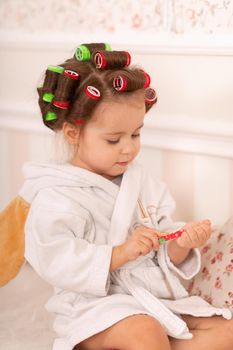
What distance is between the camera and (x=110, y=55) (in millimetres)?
1494

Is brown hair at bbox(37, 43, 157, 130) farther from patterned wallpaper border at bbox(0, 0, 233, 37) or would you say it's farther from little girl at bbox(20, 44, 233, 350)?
patterned wallpaper border at bbox(0, 0, 233, 37)

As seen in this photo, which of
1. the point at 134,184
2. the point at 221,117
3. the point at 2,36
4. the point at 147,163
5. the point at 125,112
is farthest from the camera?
the point at 2,36

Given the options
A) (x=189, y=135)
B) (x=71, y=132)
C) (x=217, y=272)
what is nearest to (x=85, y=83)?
(x=71, y=132)

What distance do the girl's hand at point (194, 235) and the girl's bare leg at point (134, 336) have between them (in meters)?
0.19

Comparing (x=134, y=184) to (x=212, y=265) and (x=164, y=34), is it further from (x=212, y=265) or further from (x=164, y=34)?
(x=164, y=34)

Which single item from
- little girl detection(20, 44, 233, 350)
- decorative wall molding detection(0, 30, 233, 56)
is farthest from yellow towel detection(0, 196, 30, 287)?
decorative wall molding detection(0, 30, 233, 56)

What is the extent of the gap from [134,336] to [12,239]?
0.62 m

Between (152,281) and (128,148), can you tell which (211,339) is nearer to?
(152,281)

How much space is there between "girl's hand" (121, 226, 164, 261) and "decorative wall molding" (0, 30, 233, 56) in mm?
566

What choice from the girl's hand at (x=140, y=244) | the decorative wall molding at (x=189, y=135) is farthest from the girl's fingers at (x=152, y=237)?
the decorative wall molding at (x=189, y=135)

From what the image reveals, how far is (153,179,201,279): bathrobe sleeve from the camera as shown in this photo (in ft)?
5.29

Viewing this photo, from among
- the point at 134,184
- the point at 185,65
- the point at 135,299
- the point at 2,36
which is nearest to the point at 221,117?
the point at 185,65

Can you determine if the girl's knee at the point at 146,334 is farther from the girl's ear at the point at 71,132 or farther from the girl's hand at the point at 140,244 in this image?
the girl's ear at the point at 71,132

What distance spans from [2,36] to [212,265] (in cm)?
106
